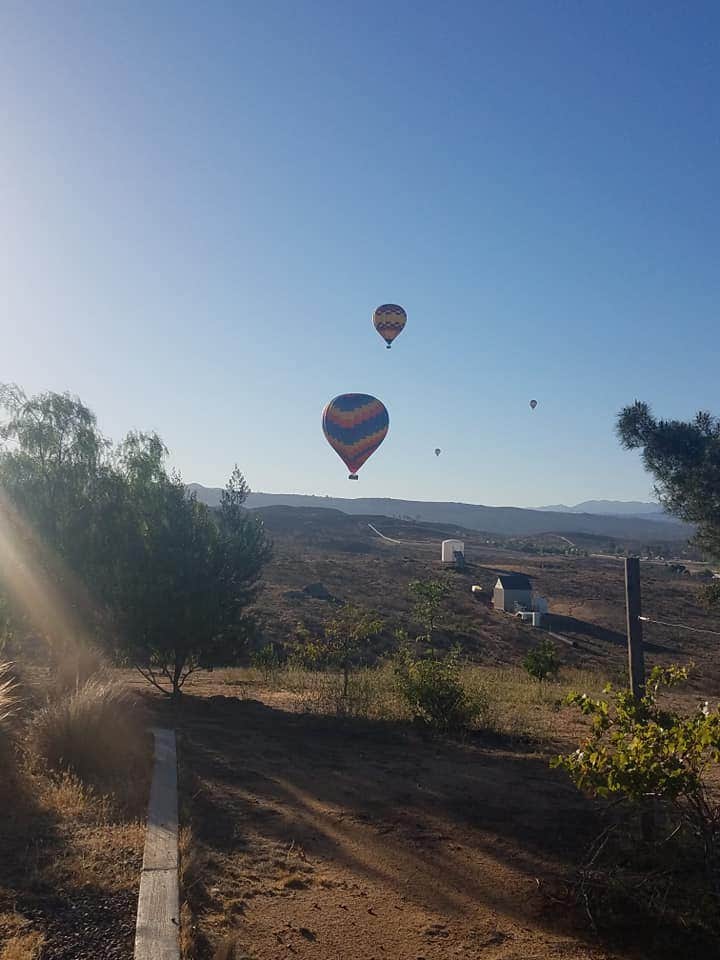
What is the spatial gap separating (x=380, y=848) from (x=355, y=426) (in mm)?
25718

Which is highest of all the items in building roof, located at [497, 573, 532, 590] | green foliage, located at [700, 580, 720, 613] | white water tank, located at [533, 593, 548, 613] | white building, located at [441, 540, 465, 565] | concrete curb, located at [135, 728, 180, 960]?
green foliage, located at [700, 580, 720, 613]

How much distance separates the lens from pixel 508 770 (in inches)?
384

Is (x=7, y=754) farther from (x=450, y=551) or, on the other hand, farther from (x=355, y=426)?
(x=450, y=551)

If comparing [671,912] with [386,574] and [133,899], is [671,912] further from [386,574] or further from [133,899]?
[386,574]

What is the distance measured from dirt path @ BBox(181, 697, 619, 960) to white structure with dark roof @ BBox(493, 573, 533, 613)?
34217 mm

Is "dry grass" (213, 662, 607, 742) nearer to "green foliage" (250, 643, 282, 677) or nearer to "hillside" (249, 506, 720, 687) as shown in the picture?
"green foliage" (250, 643, 282, 677)

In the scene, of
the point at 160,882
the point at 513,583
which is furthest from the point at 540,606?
the point at 160,882

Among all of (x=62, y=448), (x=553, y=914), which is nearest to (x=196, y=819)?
(x=553, y=914)

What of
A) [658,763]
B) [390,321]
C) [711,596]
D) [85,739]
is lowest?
[85,739]

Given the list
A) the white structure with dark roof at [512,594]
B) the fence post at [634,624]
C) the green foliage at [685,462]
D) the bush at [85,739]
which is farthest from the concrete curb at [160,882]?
the white structure with dark roof at [512,594]

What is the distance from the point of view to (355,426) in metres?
32.0

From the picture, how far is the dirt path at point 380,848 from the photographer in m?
5.16

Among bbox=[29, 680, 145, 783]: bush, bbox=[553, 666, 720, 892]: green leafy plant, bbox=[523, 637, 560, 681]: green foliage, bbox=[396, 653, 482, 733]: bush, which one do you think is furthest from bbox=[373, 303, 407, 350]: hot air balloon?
bbox=[553, 666, 720, 892]: green leafy plant

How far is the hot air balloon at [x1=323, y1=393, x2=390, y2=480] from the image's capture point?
31891 mm
